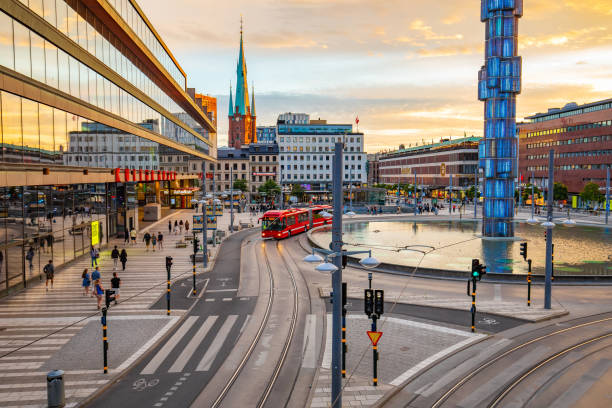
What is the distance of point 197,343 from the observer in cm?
1722

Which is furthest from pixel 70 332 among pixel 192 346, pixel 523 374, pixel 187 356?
pixel 523 374

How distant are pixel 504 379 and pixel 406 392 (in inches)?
137

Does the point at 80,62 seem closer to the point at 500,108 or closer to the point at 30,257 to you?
the point at 30,257

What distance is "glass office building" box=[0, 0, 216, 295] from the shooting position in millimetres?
22156

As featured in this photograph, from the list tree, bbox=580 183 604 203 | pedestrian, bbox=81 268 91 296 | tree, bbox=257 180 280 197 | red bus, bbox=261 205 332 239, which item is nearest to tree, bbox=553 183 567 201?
tree, bbox=580 183 604 203

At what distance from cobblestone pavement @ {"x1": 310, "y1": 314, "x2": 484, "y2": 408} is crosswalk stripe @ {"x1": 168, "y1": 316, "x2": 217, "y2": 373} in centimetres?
483

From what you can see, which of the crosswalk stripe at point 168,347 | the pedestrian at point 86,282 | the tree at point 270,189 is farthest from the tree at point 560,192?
the pedestrian at point 86,282

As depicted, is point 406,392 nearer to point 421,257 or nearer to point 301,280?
point 301,280

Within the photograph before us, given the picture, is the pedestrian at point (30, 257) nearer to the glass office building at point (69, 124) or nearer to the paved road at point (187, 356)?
the glass office building at point (69, 124)

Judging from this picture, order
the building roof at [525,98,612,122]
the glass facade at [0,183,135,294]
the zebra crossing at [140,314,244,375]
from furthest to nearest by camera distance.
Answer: the building roof at [525,98,612,122]
the glass facade at [0,183,135,294]
the zebra crossing at [140,314,244,375]

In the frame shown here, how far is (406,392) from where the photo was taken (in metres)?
13.3

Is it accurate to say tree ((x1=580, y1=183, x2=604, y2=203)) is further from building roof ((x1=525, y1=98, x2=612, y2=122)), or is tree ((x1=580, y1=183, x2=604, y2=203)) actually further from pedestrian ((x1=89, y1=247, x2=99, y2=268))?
Answer: pedestrian ((x1=89, y1=247, x2=99, y2=268))

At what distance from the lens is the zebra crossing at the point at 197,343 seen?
49.3 feet

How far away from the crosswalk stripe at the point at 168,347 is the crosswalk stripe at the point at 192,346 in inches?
21.6
